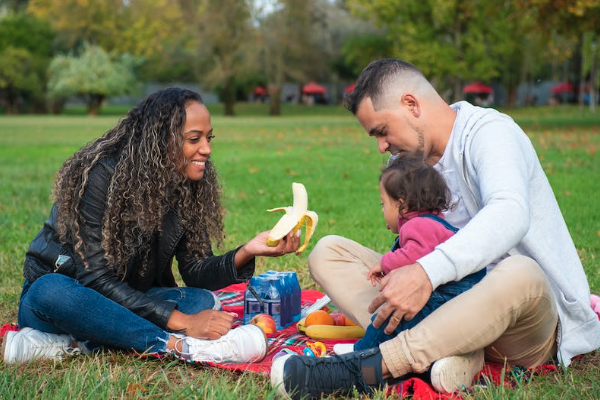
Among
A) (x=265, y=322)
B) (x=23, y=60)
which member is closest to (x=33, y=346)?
(x=265, y=322)

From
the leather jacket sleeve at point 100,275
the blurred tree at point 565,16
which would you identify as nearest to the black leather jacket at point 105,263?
the leather jacket sleeve at point 100,275

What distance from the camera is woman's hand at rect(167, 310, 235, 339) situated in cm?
380

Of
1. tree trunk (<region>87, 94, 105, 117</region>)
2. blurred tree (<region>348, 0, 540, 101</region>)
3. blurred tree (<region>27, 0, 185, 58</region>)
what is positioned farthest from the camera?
blurred tree (<region>27, 0, 185, 58</region>)

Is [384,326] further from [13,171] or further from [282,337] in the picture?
[13,171]

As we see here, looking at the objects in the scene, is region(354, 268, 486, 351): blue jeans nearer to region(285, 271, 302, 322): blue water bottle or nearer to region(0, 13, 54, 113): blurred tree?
region(285, 271, 302, 322): blue water bottle

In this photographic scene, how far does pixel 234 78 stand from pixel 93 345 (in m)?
49.8

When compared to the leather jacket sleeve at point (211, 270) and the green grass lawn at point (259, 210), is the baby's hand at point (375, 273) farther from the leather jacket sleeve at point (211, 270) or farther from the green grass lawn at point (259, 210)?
the leather jacket sleeve at point (211, 270)

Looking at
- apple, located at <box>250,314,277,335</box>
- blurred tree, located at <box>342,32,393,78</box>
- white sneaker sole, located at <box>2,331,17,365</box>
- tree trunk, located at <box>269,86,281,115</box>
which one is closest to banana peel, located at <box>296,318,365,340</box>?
apple, located at <box>250,314,277,335</box>

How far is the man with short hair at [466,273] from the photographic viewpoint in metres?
2.98

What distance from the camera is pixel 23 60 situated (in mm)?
57812

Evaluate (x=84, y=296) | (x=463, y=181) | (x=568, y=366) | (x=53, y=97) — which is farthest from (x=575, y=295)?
(x=53, y=97)

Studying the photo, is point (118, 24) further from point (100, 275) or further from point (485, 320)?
point (485, 320)

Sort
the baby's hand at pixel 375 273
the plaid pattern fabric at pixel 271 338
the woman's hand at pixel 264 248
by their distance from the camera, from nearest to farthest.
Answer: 1. the baby's hand at pixel 375 273
2. the plaid pattern fabric at pixel 271 338
3. the woman's hand at pixel 264 248

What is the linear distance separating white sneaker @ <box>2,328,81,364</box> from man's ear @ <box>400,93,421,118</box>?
2107 mm
